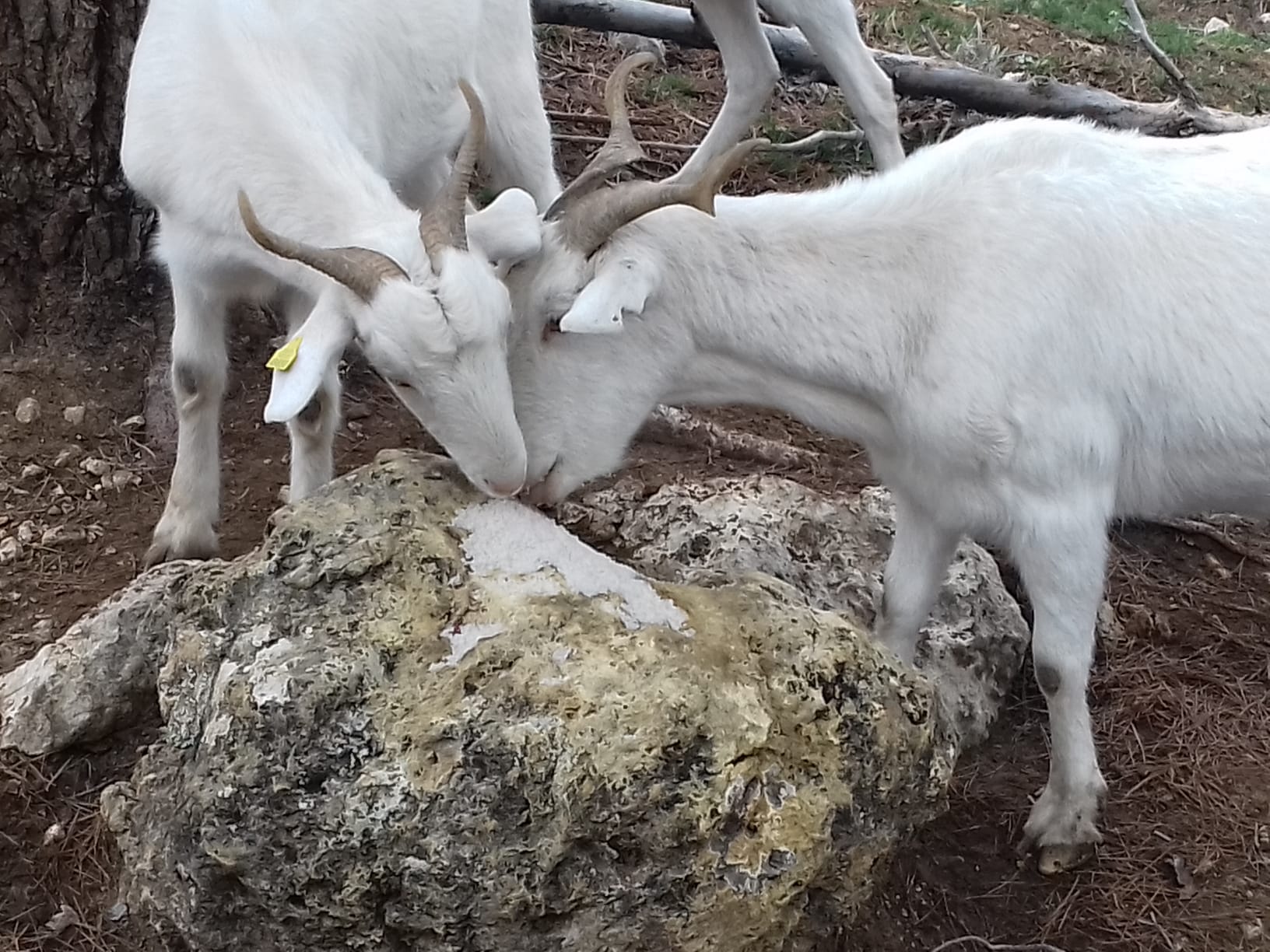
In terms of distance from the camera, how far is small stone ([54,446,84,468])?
13.1ft

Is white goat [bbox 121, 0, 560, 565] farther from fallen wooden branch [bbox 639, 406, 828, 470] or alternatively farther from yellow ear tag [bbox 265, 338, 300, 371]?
fallen wooden branch [bbox 639, 406, 828, 470]

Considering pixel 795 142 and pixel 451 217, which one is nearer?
pixel 451 217

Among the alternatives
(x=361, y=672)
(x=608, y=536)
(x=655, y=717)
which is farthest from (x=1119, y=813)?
(x=361, y=672)

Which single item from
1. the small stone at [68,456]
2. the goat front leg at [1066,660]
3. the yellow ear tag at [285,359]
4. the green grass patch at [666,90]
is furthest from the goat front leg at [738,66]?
the yellow ear tag at [285,359]

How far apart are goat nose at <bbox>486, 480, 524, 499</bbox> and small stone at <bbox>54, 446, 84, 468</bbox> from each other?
1789 mm

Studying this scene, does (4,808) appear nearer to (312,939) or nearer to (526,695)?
(312,939)

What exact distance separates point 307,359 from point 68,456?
161 centimetres

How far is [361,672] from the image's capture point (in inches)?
92.3

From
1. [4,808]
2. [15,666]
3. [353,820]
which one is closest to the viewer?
[353,820]

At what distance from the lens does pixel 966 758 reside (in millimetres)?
3518

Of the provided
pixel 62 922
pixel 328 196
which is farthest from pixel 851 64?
pixel 62 922

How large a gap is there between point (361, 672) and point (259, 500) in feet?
5.93

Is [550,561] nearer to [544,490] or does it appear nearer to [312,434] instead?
[544,490]

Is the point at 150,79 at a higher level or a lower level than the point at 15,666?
higher
